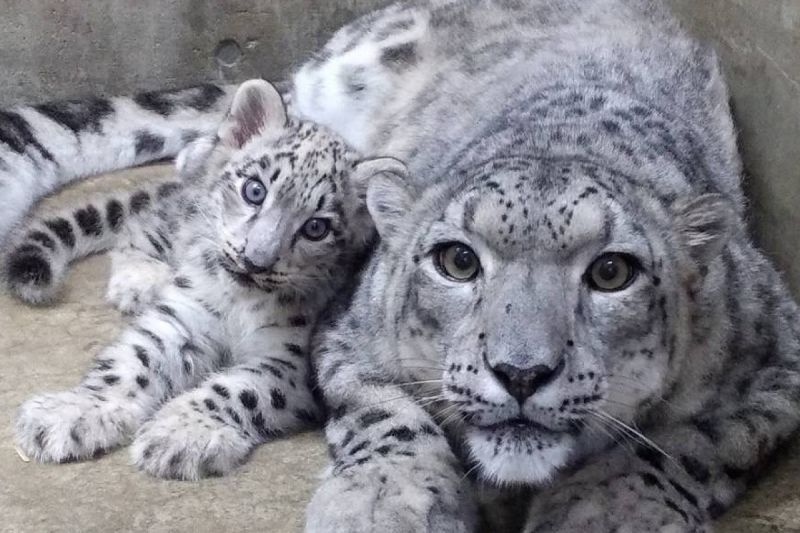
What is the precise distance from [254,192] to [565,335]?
139 centimetres

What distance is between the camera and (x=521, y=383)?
251 cm

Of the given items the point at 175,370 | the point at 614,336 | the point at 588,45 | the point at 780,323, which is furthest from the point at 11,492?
the point at 588,45

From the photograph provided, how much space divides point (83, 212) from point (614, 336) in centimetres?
235

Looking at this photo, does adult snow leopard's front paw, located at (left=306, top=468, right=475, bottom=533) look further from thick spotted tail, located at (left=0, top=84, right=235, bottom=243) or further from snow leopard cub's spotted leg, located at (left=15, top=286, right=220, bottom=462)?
thick spotted tail, located at (left=0, top=84, right=235, bottom=243)

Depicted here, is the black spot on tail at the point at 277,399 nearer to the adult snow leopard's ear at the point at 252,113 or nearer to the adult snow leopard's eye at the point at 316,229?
the adult snow leopard's eye at the point at 316,229

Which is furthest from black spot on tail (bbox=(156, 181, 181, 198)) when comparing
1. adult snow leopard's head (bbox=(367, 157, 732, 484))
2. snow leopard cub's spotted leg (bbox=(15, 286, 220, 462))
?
adult snow leopard's head (bbox=(367, 157, 732, 484))

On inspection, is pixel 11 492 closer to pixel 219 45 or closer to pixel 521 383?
pixel 521 383

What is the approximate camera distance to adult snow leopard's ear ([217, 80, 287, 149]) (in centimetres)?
388

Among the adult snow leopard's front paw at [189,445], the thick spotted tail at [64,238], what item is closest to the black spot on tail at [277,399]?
the adult snow leopard's front paw at [189,445]

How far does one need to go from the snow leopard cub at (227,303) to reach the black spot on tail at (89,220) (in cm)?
18

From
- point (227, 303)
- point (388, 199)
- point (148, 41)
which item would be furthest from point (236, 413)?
point (148, 41)

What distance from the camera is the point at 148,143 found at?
488 cm

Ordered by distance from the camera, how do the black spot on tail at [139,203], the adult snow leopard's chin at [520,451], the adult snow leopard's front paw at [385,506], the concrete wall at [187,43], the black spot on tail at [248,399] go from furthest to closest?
the black spot on tail at [139,203] < the concrete wall at [187,43] < the black spot on tail at [248,399] < the adult snow leopard's front paw at [385,506] < the adult snow leopard's chin at [520,451]

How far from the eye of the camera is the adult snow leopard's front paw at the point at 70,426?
3.22 meters
